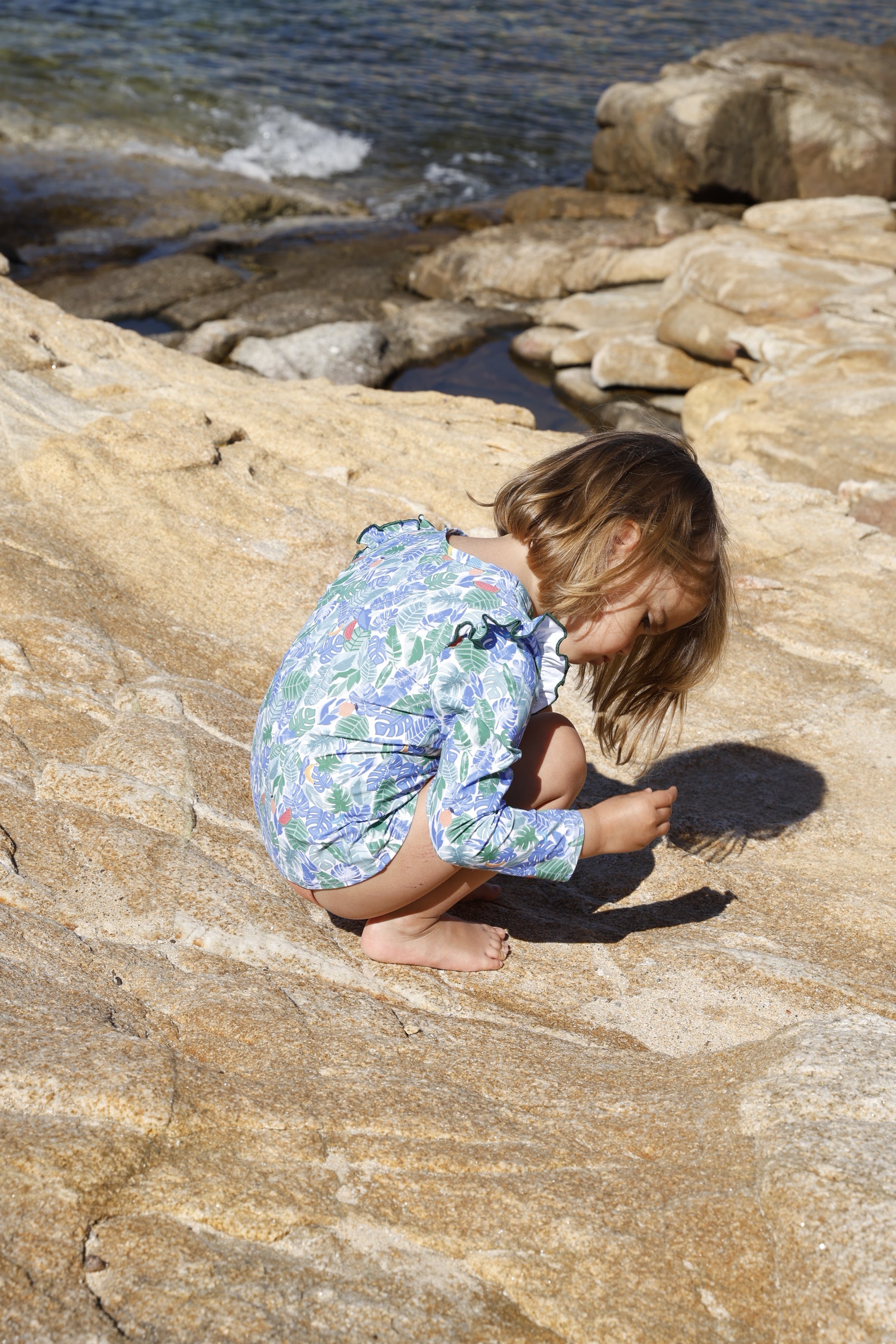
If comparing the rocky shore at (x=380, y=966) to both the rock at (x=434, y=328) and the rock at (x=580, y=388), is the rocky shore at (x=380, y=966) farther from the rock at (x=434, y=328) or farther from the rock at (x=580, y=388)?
the rock at (x=434, y=328)

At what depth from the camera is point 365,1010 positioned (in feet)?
5.84

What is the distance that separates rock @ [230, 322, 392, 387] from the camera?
766 cm

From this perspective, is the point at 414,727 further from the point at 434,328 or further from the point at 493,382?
the point at 434,328

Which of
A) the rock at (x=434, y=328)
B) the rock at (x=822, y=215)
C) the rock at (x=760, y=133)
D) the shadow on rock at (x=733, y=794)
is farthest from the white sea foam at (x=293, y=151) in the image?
the shadow on rock at (x=733, y=794)

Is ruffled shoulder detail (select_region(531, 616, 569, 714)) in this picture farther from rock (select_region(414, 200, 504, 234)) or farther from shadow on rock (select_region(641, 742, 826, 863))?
rock (select_region(414, 200, 504, 234))

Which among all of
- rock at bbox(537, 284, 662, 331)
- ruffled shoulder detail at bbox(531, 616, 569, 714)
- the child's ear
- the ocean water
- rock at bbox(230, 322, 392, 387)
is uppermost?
the ocean water

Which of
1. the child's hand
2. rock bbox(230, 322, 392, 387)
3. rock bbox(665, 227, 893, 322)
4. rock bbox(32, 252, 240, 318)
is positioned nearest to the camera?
the child's hand

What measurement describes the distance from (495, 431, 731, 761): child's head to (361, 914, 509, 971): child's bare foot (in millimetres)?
544

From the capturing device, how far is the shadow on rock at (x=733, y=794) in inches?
104

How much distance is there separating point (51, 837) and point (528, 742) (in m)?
0.88

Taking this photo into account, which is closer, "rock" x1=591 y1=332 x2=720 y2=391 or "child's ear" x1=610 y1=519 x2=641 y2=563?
"child's ear" x1=610 y1=519 x2=641 y2=563

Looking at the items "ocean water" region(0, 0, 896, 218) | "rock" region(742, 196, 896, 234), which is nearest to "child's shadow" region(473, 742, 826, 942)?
"rock" region(742, 196, 896, 234)

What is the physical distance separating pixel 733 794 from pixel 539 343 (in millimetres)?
5981

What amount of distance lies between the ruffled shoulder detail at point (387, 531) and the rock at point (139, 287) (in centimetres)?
701
